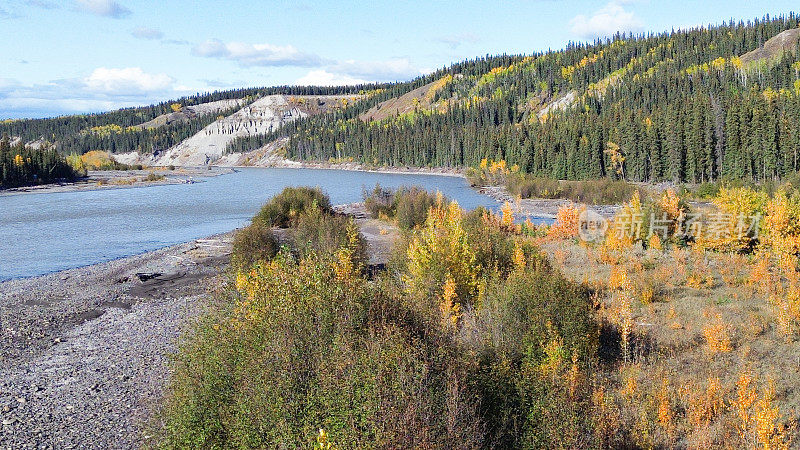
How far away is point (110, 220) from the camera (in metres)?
62.3

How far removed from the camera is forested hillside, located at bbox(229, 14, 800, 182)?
85812 millimetres

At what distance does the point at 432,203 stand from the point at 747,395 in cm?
3408

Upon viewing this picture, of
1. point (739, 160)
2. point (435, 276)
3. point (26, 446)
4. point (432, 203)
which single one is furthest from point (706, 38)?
point (26, 446)

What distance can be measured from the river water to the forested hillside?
2712cm

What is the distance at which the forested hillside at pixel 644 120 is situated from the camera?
85.8m

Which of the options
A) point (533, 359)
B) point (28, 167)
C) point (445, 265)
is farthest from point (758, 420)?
point (28, 167)

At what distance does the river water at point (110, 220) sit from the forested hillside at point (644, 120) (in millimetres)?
27120

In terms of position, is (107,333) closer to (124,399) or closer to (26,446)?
(124,399)

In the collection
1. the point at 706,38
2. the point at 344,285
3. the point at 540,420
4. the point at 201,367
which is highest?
the point at 706,38

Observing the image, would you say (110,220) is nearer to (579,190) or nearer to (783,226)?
(579,190)

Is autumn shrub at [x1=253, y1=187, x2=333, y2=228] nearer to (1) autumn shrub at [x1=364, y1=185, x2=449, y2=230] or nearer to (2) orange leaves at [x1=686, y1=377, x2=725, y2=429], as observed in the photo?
(1) autumn shrub at [x1=364, y1=185, x2=449, y2=230]

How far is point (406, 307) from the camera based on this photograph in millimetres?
12680

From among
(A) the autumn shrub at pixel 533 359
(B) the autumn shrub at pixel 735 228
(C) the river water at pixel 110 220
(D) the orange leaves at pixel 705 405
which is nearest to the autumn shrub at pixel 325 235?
(A) the autumn shrub at pixel 533 359

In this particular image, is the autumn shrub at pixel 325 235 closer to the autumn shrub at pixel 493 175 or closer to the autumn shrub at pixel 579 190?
the autumn shrub at pixel 579 190
